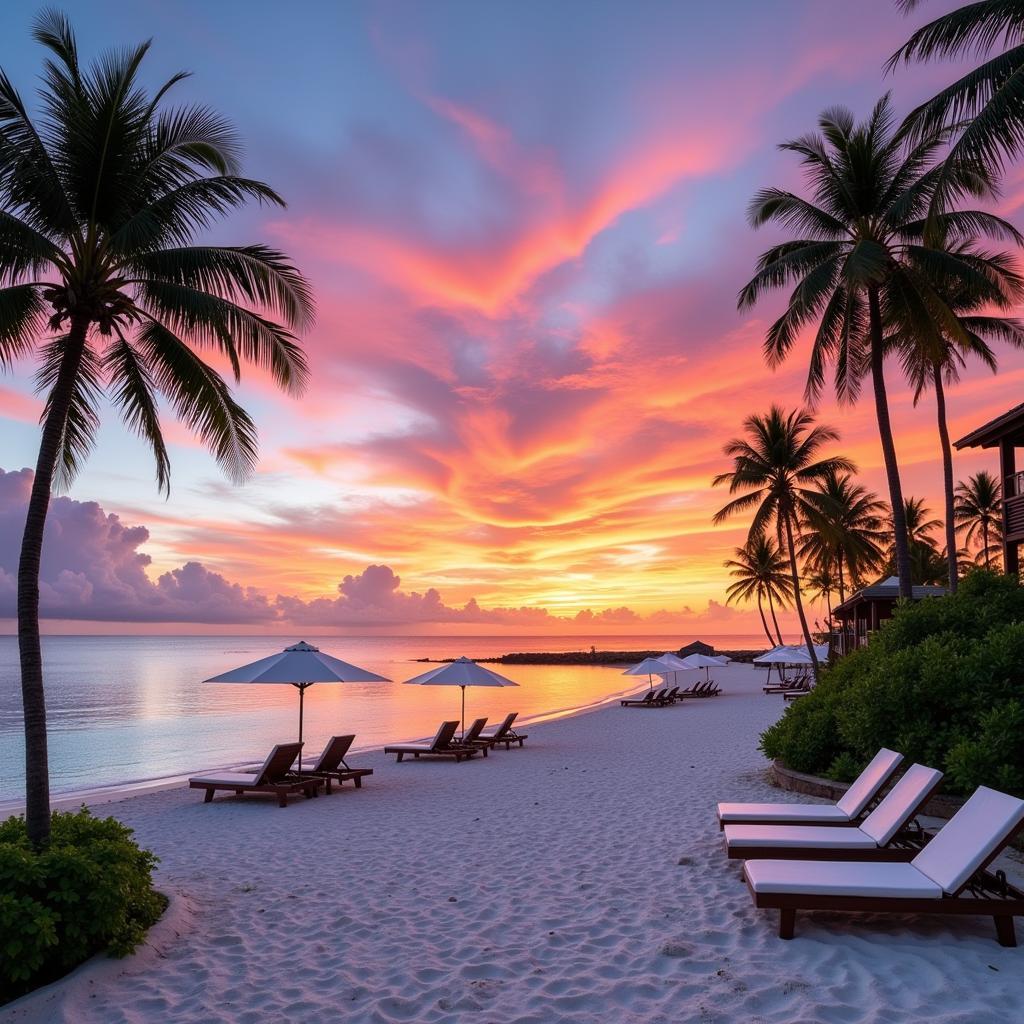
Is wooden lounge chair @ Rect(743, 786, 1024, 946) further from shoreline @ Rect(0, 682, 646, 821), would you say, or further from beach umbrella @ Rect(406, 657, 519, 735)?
beach umbrella @ Rect(406, 657, 519, 735)

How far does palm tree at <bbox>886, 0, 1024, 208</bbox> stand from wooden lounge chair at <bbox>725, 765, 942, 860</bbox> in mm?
7894

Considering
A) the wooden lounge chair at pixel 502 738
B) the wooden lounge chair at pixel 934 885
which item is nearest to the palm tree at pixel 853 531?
the wooden lounge chair at pixel 502 738

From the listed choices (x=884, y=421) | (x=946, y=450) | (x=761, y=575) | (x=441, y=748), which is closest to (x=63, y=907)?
(x=441, y=748)

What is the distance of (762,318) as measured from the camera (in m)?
20.0

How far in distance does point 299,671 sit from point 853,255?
1231 cm

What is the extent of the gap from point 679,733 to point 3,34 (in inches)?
704

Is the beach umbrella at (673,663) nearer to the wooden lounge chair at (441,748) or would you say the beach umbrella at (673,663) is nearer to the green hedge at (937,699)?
the wooden lounge chair at (441,748)

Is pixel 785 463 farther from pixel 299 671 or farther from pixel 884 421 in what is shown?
pixel 299 671

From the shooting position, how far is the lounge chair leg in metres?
4.75

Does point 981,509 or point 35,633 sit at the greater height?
point 981,509

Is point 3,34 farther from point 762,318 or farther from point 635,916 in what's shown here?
point 762,318

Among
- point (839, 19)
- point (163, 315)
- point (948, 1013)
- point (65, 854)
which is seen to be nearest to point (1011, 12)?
point (839, 19)

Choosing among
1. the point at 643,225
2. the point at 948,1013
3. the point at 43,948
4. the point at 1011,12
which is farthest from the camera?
the point at 643,225

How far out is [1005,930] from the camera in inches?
187
